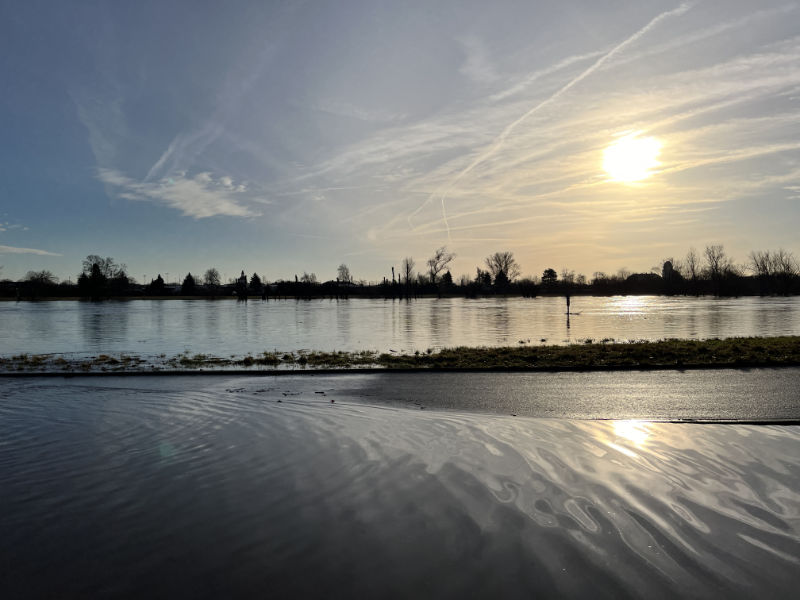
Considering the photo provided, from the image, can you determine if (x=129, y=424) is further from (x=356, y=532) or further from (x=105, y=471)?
(x=356, y=532)

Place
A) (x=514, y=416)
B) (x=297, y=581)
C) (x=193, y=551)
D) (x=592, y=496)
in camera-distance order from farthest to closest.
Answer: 1. (x=514, y=416)
2. (x=592, y=496)
3. (x=193, y=551)
4. (x=297, y=581)

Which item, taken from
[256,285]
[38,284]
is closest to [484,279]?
[256,285]

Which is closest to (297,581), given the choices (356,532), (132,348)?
(356,532)

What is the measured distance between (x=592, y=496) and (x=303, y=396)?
675 cm

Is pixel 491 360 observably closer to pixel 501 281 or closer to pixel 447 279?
pixel 501 281

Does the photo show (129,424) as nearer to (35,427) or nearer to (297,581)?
(35,427)

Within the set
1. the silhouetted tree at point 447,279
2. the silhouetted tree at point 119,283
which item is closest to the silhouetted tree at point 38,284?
the silhouetted tree at point 119,283

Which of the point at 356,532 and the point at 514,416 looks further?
the point at 514,416

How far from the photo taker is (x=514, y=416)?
28.7ft

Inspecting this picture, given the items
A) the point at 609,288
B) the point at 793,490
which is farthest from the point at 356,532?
the point at 609,288

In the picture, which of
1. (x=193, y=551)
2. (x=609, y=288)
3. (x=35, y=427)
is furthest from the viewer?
(x=609, y=288)

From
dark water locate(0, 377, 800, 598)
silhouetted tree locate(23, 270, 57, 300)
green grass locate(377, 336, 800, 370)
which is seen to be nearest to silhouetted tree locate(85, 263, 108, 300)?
silhouetted tree locate(23, 270, 57, 300)

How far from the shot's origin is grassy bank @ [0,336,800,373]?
13.7 meters

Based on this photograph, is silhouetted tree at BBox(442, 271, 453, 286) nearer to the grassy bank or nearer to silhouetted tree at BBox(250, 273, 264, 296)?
silhouetted tree at BBox(250, 273, 264, 296)
